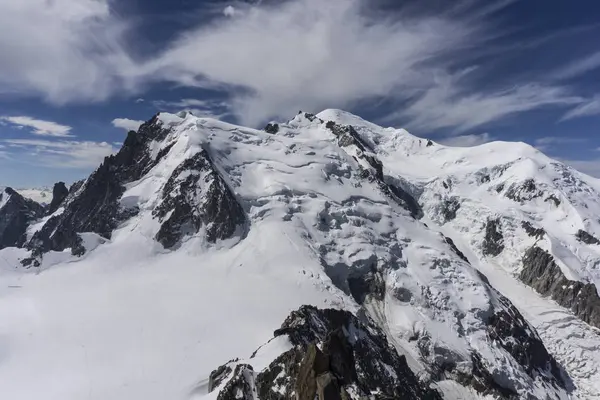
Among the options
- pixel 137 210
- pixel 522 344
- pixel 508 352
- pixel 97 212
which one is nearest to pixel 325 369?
pixel 508 352

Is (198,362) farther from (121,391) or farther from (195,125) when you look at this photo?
(195,125)

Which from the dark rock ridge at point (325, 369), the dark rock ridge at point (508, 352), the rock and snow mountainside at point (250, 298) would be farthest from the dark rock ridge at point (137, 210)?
the dark rock ridge at point (508, 352)

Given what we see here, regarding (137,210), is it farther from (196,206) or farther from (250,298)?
(250,298)

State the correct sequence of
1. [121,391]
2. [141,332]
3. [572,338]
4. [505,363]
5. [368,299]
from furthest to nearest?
[572,338] → [368,299] → [505,363] → [141,332] → [121,391]

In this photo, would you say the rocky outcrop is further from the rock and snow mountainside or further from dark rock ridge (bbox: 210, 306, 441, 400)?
dark rock ridge (bbox: 210, 306, 441, 400)

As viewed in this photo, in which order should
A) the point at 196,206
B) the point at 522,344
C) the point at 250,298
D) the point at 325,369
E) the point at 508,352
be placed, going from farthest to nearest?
the point at 196,206
the point at 522,344
the point at 508,352
the point at 250,298
the point at 325,369

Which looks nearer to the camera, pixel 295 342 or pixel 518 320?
pixel 295 342

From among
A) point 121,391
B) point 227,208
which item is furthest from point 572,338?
point 121,391
